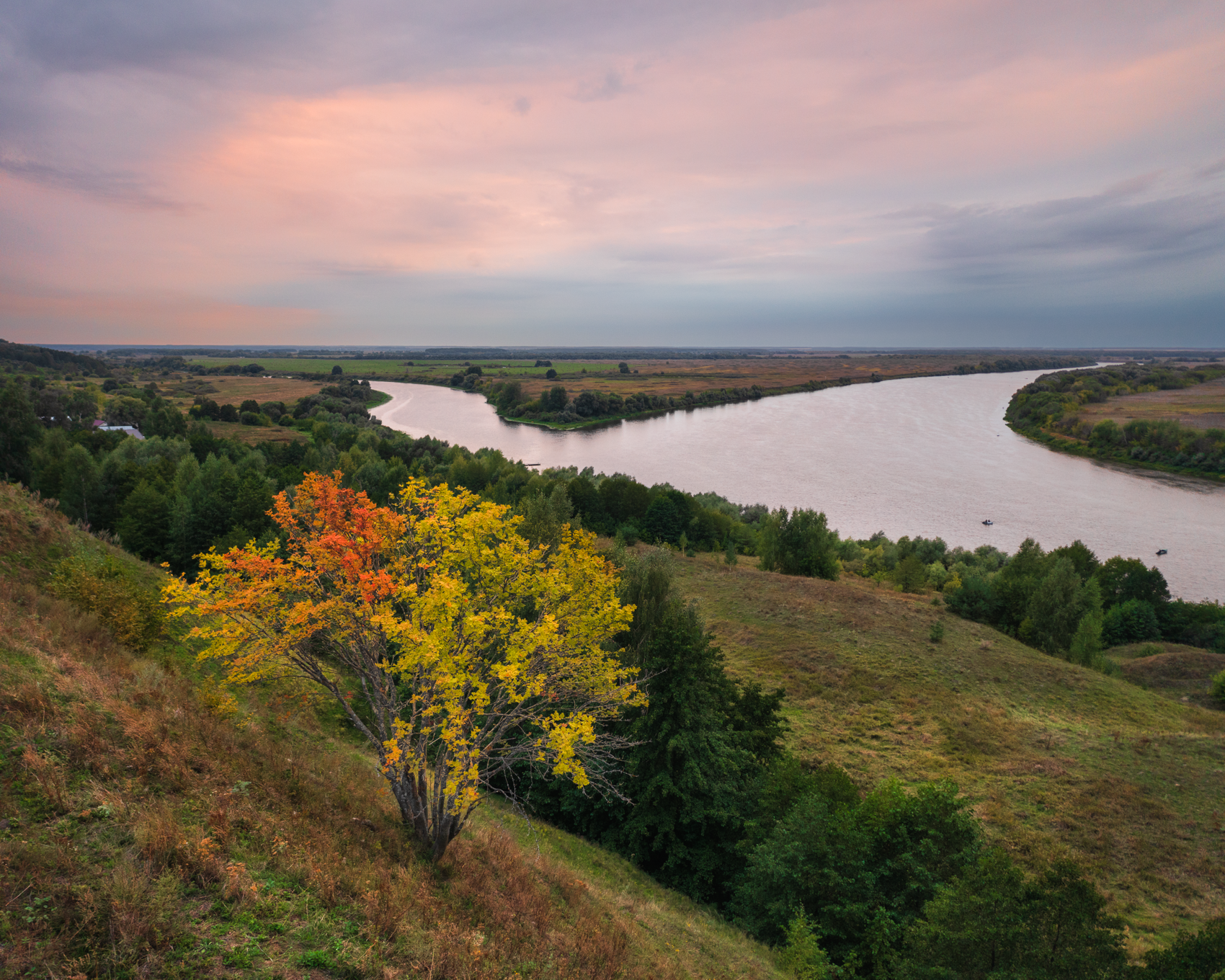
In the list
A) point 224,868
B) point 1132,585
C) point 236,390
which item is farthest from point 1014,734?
point 236,390

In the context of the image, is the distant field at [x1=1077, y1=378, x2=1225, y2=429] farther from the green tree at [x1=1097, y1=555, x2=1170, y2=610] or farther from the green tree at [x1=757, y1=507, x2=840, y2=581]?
the green tree at [x1=757, y1=507, x2=840, y2=581]

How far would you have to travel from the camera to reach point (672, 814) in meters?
15.2

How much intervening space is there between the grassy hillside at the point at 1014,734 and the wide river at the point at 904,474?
30485mm

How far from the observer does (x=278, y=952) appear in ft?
19.7

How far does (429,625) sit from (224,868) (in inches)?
161

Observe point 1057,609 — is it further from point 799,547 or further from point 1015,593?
point 799,547

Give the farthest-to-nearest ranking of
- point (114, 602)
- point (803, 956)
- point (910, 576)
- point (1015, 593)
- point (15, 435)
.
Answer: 1. point (15, 435)
2. point (910, 576)
3. point (1015, 593)
4. point (114, 602)
5. point (803, 956)

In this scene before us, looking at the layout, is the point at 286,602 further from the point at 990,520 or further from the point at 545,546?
the point at 990,520

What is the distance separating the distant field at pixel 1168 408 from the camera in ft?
336

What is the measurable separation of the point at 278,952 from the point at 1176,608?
58.8 meters

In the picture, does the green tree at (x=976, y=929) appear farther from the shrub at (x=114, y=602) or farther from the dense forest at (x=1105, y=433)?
the dense forest at (x=1105, y=433)

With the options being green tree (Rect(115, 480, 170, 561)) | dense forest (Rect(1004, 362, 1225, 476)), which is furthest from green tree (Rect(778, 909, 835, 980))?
dense forest (Rect(1004, 362, 1225, 476))

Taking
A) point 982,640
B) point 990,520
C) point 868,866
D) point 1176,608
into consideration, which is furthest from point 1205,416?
point 868,866

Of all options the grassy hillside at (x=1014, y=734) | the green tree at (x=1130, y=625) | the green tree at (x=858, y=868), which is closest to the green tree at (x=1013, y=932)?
the green tree at (x=858, y=868)
